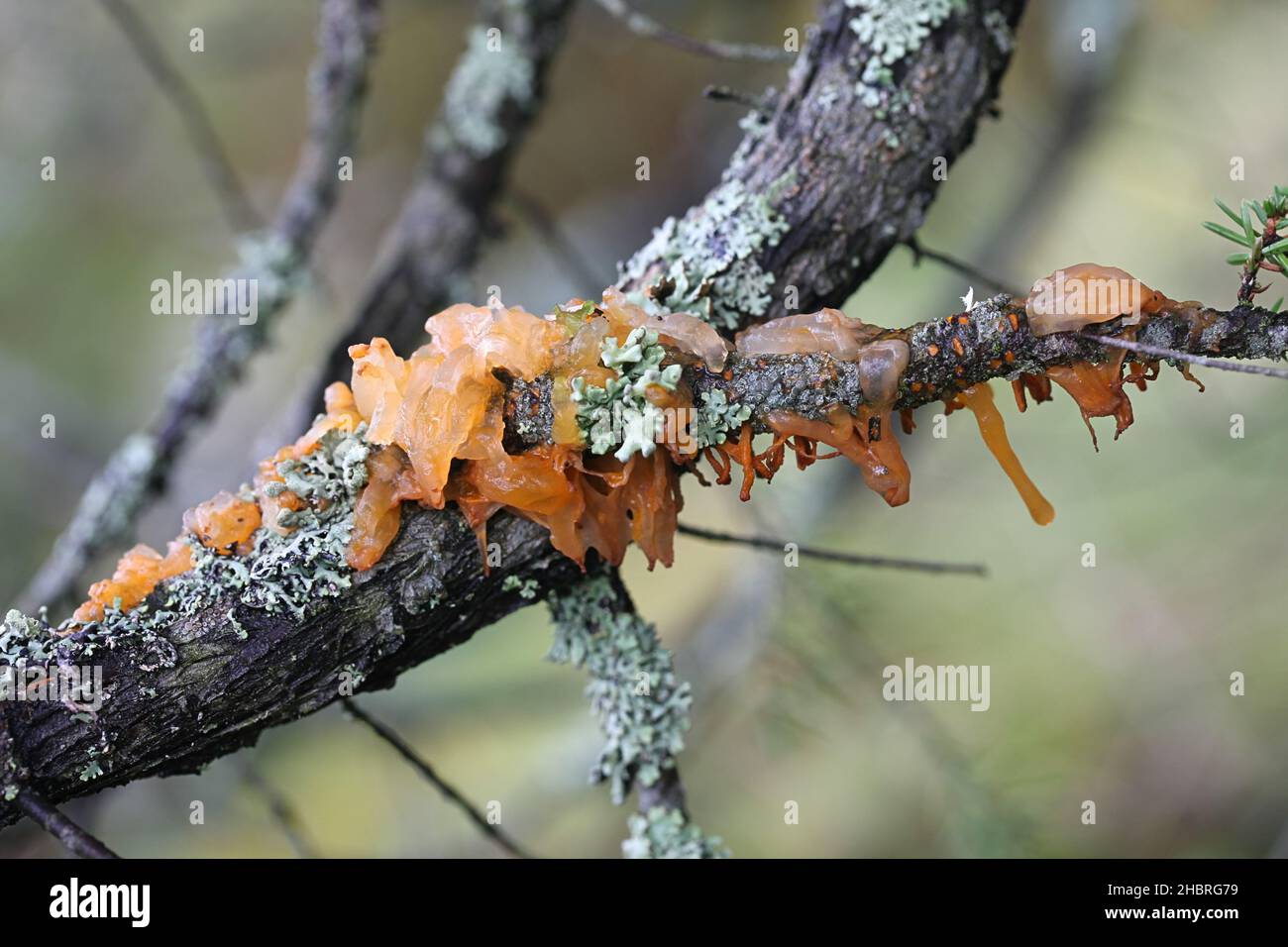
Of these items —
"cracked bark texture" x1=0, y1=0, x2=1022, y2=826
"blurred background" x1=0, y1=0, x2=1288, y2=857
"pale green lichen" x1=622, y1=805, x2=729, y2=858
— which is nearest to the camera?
"cracked bark texture" x1=0, y1=0, x2=1022, y2=826

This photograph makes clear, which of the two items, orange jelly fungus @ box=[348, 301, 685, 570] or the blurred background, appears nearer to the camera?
orange jelly fungus @ box=[348, 301, 685, 570]

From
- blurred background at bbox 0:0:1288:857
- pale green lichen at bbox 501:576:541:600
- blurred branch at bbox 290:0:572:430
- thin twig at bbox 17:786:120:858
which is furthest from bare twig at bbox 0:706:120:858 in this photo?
blurred background at bbox 0:0:1288:857

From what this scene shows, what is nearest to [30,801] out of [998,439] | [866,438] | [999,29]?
[866,438]

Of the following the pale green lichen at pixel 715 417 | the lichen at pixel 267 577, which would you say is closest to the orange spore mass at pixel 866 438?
the pale green lichen at pixel 715 417

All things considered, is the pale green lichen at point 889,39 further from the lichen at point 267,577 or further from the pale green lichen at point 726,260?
the lichen at point 267,577

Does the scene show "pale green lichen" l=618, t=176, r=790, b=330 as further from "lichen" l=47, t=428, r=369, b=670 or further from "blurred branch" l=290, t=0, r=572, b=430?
"blurred branch" l=290, t=0, r=572, b=430

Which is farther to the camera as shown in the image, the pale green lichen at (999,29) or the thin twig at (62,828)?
the pale green lichen at (999,29)
